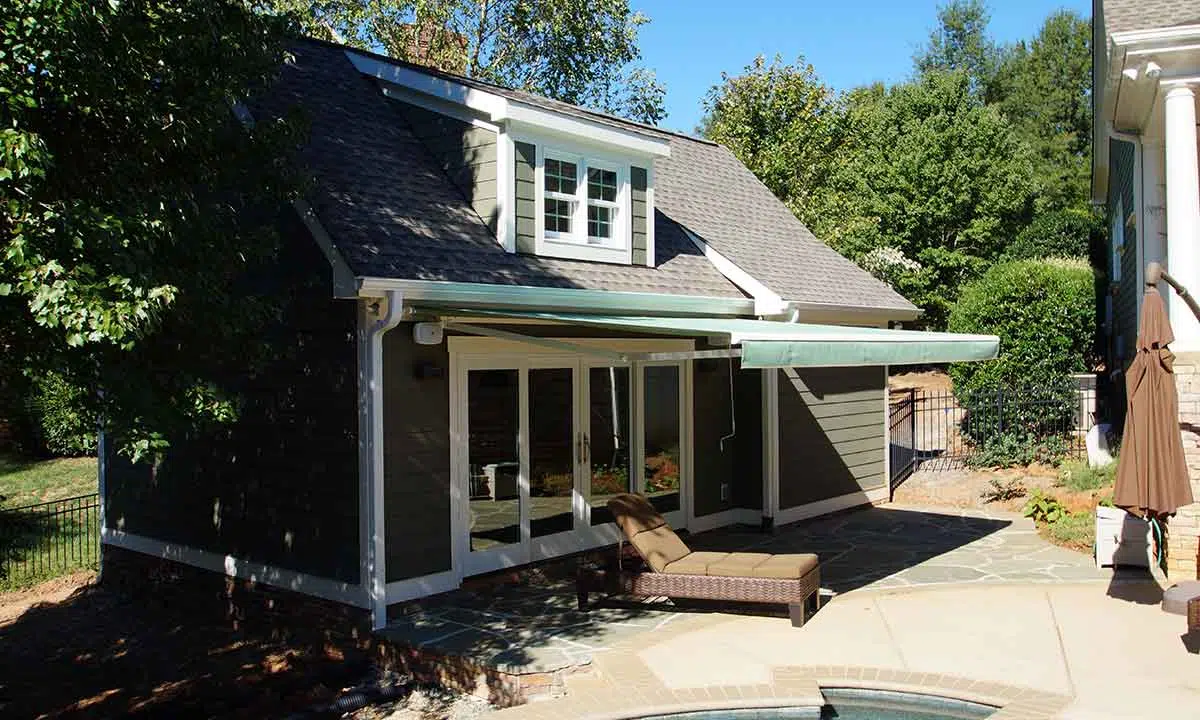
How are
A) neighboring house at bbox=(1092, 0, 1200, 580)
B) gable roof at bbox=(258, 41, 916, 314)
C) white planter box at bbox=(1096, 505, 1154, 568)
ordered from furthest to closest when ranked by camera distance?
white planter box at bbox=(1096, 505, 1154, 568), neighboring house at bbox=(1092, 0, 1200, 580), gable roof at bbox=(258, 41, 916, 314)

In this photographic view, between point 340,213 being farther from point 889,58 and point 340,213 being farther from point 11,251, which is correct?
point 889,58

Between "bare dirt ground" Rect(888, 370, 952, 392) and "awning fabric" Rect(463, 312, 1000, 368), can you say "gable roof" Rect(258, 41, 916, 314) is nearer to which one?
"awning fabric" Rect(463, 312, 1000, 368)

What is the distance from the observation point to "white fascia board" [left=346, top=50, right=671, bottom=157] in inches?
459

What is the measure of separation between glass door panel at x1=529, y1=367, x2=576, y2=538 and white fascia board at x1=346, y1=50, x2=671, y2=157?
9.85ft

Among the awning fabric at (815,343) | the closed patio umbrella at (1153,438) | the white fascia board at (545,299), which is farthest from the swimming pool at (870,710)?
the white fascia board at (545,299)

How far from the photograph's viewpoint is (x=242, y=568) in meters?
11.2

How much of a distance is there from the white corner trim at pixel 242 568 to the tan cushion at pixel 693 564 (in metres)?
3.14

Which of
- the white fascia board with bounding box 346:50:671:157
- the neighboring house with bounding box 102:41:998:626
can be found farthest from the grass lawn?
the white fascia board with bounding box 346:50:671:157

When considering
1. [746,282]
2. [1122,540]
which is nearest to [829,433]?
[746,282]

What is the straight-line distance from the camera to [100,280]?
664 centimetres

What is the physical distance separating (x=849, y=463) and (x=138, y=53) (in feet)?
42.7

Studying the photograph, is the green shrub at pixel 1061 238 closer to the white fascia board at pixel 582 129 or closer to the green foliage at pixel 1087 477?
the green foliage at pixel 1087 477

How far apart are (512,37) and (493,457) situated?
21.0 m

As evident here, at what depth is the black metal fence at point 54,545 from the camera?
49.2 feet
